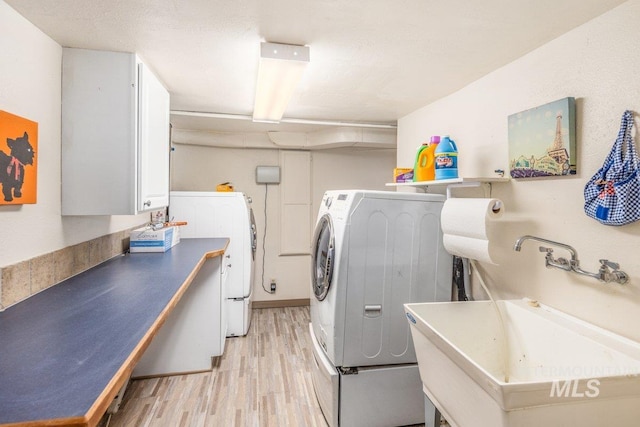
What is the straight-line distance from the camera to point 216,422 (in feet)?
6.59

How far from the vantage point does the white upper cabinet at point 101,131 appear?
170cm

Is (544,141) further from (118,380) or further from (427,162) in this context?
(118,380)

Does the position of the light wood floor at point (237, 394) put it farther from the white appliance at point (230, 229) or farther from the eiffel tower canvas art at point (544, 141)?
the eiffel tower canvas art at point (544, 141)

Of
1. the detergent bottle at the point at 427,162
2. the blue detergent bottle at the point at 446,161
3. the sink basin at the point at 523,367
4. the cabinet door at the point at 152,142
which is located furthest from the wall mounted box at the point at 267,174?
the sink basin at the point at 523,367

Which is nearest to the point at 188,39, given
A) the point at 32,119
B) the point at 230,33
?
the point at 230,33

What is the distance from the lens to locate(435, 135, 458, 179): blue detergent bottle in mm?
1922

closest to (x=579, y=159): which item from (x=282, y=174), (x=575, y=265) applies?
(x=575, y=265)

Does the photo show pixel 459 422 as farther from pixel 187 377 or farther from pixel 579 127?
pixel 187 377

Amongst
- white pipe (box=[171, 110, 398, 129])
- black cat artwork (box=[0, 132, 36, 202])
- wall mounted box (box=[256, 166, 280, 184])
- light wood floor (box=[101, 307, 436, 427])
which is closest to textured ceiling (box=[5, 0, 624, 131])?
black cat artwork (box=[0, 132, 36, 202])

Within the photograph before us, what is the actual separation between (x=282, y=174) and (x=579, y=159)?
3.23 meters

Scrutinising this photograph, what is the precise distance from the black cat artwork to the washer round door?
1.51 m

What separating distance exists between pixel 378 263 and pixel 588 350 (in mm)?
1015

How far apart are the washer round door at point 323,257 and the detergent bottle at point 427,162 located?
27.0 inches

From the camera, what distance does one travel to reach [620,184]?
1189 millimetres
